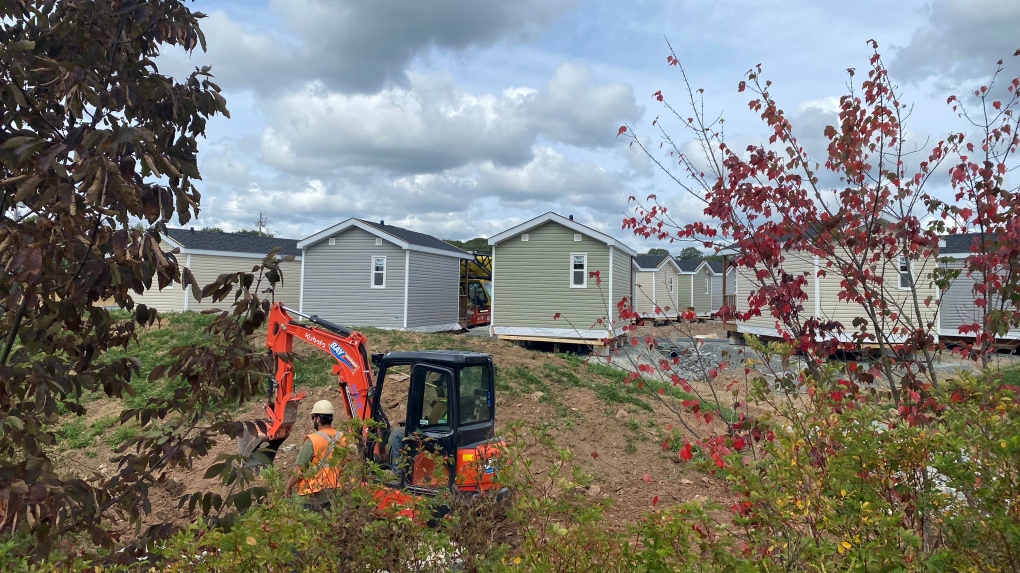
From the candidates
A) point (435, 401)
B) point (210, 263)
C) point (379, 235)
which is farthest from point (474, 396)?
point (210, 263)

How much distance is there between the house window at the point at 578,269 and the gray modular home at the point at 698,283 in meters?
27.4

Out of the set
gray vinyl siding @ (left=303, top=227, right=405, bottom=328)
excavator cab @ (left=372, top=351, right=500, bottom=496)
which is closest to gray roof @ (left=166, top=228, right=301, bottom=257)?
gray vinyl siding @ (left=303, top=227, right=405, bottom=328)

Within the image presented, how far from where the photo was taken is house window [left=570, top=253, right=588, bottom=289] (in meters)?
22.3

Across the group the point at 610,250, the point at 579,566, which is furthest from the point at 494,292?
the point at 579,566

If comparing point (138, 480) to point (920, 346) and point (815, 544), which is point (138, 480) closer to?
point (815, 544)

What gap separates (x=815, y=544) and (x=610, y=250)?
20.1 m

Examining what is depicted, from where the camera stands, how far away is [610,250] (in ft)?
72.2

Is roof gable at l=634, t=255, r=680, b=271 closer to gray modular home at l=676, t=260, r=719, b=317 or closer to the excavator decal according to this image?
gray modular home at l=676, t=260, r=719, b=317

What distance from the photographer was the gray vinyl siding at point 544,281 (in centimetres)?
2225

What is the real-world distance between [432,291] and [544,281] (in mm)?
4894

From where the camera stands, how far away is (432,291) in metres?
24.9

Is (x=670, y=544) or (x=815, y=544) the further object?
(x=670, y=544)

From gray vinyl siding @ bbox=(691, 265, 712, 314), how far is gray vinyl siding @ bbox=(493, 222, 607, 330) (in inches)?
1143

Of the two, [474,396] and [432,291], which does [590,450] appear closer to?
[474,396]
